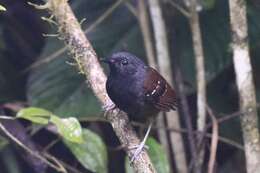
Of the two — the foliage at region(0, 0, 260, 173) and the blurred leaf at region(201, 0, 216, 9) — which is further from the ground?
the blurred leaf at region(201, 0, 216, 9)

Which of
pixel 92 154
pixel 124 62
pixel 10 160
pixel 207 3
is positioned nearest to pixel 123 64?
pixel 124 62

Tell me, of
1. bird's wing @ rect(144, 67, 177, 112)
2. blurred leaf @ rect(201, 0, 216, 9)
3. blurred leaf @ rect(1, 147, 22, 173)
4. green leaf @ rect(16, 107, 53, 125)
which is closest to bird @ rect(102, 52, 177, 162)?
bird's wing @ rect(144, 67, 177, 112)

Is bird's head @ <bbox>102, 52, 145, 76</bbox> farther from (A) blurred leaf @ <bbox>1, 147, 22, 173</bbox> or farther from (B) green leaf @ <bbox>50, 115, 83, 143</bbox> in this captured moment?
(A) blurred leaf @ <bbox>1, 147, 22, 173</bbox>

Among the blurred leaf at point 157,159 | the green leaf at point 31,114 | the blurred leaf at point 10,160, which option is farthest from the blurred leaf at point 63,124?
the blurred leaf at point 10,160

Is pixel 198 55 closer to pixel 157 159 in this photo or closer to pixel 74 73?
pixel 157 159

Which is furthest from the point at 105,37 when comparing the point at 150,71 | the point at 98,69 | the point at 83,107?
the point at 98,69

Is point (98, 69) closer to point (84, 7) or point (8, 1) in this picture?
point (84, 7)
